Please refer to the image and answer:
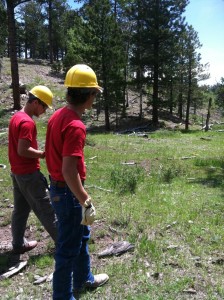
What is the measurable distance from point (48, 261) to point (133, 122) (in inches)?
1139

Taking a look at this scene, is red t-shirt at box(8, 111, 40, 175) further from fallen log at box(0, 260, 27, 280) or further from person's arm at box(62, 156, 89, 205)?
person's arm at box(62, 156, 89, 205)

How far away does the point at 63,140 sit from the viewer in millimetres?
3447

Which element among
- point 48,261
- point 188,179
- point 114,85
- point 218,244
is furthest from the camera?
point 114,85

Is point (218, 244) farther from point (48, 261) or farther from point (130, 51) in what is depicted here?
point (130, 51)

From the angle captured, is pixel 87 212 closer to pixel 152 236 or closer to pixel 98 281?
pixel 98 281

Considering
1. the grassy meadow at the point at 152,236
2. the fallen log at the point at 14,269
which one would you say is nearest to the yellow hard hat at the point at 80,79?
the grassy meadow at the point at 152,236

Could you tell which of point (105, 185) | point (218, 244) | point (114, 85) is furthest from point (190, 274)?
point (114, 85)

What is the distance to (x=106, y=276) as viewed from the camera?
4.47 m

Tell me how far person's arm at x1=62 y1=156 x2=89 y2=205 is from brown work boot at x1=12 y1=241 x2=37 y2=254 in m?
2.51

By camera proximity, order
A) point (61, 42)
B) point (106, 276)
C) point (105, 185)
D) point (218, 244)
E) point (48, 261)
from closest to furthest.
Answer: point (106, 276) → point (48, 261) → point (218, 244) → point (105, 185) → point (61, 42)

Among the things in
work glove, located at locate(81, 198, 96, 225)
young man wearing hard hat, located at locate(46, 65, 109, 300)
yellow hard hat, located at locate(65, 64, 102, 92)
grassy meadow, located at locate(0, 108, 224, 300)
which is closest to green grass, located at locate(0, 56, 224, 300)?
grassy meadow, located at locate(0, 108, 224, 300)

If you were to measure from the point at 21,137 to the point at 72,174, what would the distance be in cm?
162

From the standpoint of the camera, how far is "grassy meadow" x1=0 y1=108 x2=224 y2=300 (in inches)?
171

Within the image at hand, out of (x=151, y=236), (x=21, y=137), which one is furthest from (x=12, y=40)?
(x=151, y=236)
